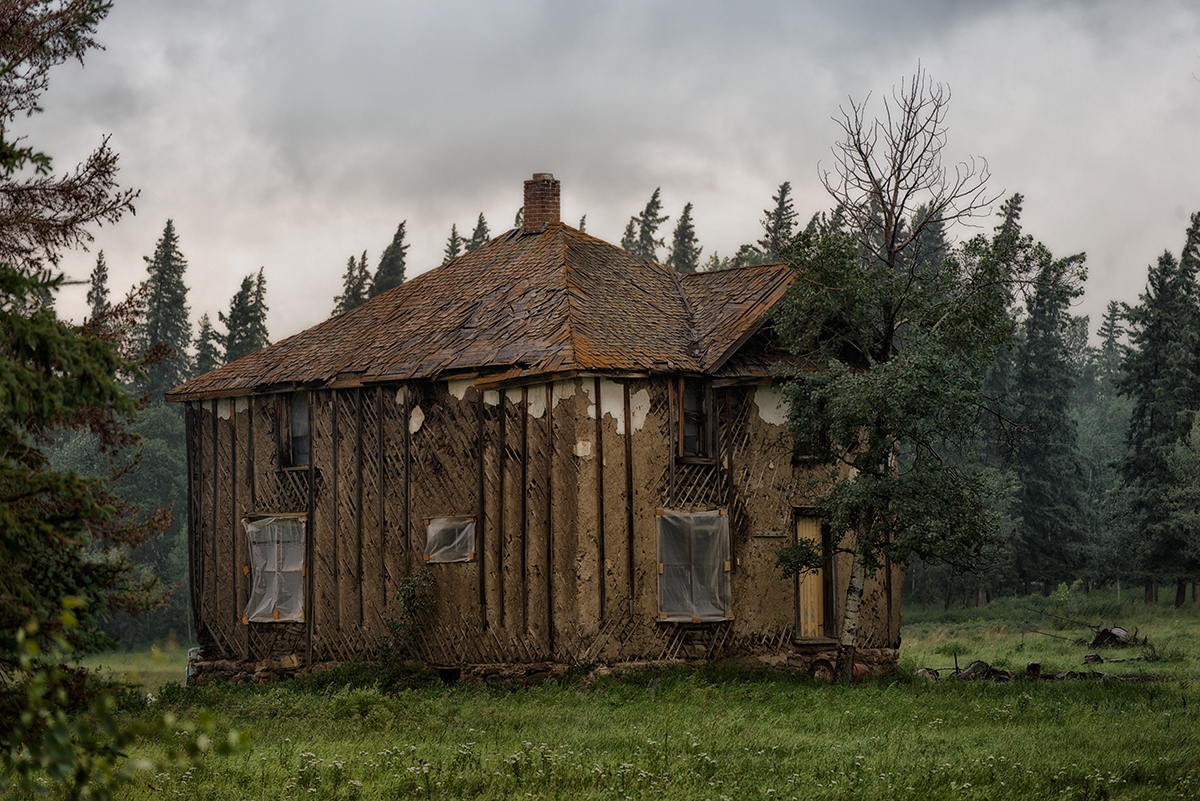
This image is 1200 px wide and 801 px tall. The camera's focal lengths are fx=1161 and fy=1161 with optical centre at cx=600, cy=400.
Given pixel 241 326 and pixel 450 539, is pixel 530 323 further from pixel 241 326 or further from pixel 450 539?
pixel 241 326

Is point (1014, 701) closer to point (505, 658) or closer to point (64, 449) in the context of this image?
point (505, 658)

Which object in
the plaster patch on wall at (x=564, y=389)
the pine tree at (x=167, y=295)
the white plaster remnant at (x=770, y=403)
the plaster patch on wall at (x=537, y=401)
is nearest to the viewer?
the plaster patch on wall at (x=564, y=389)

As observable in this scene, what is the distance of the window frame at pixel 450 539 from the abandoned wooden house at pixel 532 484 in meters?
0.04

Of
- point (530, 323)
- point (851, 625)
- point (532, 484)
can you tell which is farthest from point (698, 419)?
point (851, 625)

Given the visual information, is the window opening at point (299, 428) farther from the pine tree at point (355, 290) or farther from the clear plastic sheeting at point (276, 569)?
the pine tree at point (355, 290)

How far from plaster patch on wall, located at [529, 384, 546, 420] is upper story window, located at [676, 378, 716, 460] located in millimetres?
2455

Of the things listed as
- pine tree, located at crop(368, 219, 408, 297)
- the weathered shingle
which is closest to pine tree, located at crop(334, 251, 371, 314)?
pine tree, located at crop(368, 219, 408, 297)

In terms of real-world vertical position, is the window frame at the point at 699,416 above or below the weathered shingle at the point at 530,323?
below

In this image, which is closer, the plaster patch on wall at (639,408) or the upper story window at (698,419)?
the plaster patch on wall at (639,408)

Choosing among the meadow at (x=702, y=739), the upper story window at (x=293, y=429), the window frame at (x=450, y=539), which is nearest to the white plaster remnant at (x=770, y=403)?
the meadow at (x=702, y=739)

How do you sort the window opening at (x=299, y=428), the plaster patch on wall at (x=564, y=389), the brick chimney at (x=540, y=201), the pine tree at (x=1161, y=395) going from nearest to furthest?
1. the plaster patch on wall at (x=564, y=389)
2. the window opening at (x=299, y=428)
3. the brick chimney at (x=540, y=201)
4. the pine tree at (x=1161, y=395)

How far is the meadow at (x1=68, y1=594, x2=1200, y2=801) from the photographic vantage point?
35.0 feet

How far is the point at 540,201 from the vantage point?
24969 mm

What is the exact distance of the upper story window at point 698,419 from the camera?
63.9 feet
